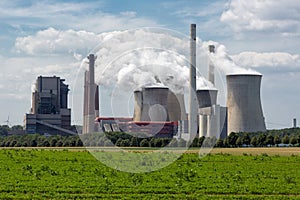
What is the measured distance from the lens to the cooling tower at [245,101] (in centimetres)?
8106

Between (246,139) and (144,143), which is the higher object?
(246,139)

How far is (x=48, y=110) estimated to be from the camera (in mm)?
138750

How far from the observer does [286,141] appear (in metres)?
92.4

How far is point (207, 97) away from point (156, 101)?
994 cm

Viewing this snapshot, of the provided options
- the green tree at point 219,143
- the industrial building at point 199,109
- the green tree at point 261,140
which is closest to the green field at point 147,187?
the industrial building at point 199,109

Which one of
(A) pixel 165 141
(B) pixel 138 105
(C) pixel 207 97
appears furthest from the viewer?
(C) pixel 207 97

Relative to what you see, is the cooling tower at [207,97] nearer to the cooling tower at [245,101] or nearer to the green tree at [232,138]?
the cooling tower at [245,101]

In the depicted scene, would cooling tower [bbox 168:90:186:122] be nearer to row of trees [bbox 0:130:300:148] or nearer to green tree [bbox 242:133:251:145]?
row of trees [bbox 0:130:300:148]

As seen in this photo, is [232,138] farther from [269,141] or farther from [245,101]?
[245,101]

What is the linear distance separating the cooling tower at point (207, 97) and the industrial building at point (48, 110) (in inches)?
1949

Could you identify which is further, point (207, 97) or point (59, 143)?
point (59, 143)

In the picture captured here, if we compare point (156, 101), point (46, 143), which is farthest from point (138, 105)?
point (46, 143)

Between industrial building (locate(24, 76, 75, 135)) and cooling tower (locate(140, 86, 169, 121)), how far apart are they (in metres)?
49.4

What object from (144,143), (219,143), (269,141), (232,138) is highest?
(232,138)
